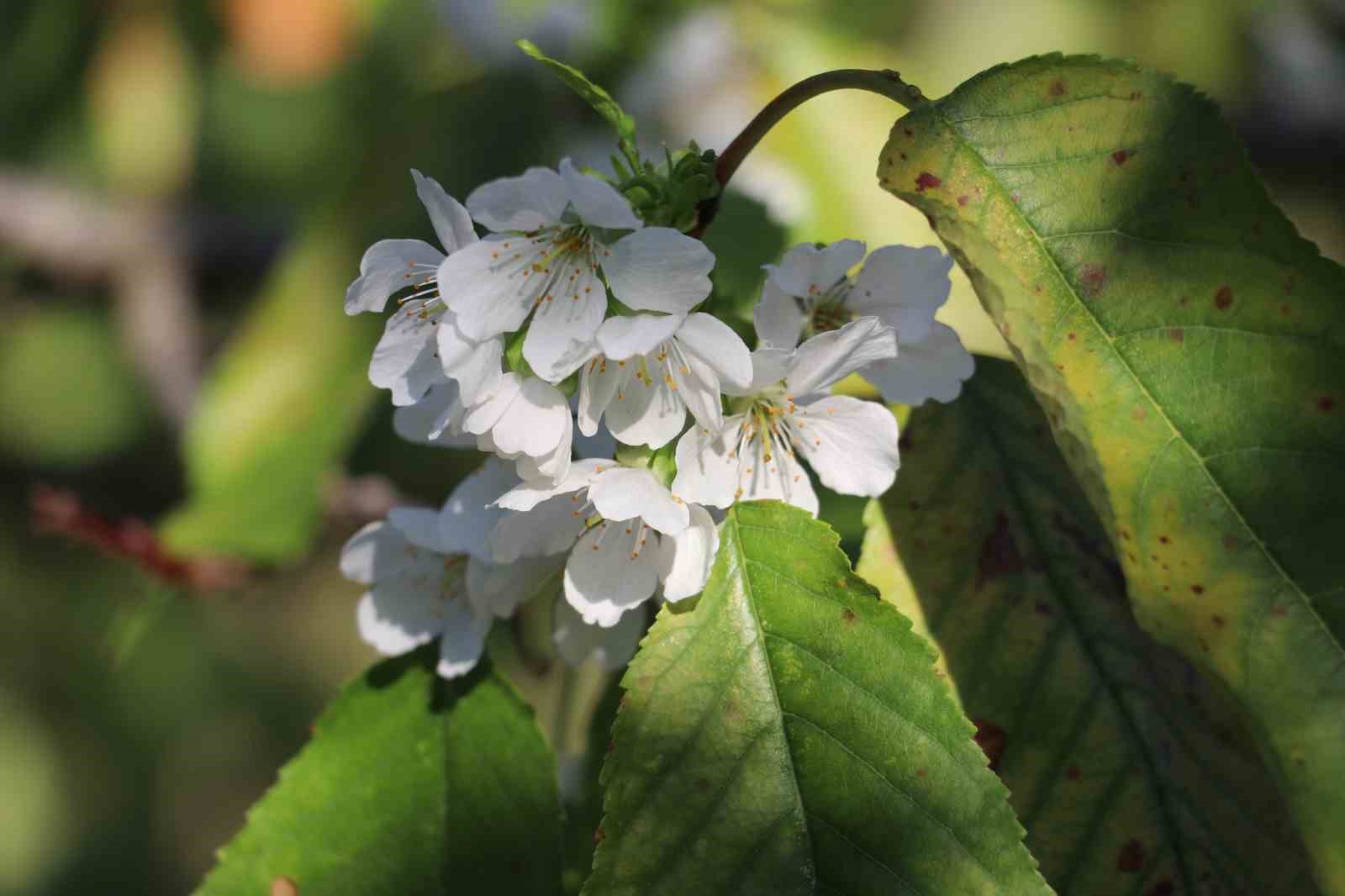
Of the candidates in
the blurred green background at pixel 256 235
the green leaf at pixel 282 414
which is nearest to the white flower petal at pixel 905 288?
the blurred green background at pixel 256 235

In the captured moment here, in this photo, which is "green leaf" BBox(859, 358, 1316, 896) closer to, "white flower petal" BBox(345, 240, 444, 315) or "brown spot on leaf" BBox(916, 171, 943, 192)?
"brown spot on leaf" BBox(916, 171, 943, 192)

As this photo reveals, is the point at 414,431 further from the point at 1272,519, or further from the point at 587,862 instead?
the point at 1272,519

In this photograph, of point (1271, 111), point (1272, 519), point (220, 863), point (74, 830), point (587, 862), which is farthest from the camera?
point (74, 830)

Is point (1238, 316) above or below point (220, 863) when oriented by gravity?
above

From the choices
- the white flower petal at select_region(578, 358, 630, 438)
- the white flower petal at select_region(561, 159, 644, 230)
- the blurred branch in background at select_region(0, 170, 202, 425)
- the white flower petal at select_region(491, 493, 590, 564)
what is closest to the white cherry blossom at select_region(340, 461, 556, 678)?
the white flower petal at select_region(491, 493, 590, 564)

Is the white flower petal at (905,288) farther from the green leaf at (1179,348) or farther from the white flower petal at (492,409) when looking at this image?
the white flower petal at (492,409)

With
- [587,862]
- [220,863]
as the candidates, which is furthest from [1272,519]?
[220,863]

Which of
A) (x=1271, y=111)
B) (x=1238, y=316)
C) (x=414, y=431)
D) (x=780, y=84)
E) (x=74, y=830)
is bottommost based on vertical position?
(x=74, y=830)
